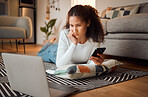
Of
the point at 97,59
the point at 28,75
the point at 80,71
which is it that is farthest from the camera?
the point at 97,59

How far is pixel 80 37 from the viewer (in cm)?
140

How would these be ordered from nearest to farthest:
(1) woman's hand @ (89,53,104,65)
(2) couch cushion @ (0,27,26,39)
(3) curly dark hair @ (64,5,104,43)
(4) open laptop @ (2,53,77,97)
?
(4) open laptop @ (2,53,77,97) < (1) woman's hand @ (89,53,104,65) < (3) curly dark hair @ (64,5,104,43) < (2) couch cushion @ (0,27,26,39)

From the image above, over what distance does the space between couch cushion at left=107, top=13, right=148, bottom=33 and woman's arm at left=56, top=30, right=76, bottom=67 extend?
76 centimetres

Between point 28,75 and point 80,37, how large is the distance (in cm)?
76

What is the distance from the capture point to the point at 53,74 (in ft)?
4.13

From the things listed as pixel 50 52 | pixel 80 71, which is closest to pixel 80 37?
pixel 80 71

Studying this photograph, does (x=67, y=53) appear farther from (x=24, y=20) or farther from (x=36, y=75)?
(x=24, y=20)

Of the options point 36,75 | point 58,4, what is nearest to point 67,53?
point 36,75

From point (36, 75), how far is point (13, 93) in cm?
22

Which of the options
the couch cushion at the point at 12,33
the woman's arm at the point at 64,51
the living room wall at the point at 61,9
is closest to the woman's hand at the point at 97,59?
the woman's arm at the point at 64,51

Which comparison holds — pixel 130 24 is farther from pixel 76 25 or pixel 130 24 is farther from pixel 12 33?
pixel 12 33

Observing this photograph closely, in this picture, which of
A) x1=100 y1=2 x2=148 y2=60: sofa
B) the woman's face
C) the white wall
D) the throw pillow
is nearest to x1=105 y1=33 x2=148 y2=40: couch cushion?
x1=100 y1=2 x2=148 y2=60: sofa

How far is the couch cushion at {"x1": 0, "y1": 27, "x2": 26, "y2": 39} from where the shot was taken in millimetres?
2500

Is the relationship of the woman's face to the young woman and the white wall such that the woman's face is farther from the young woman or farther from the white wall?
the white wall
